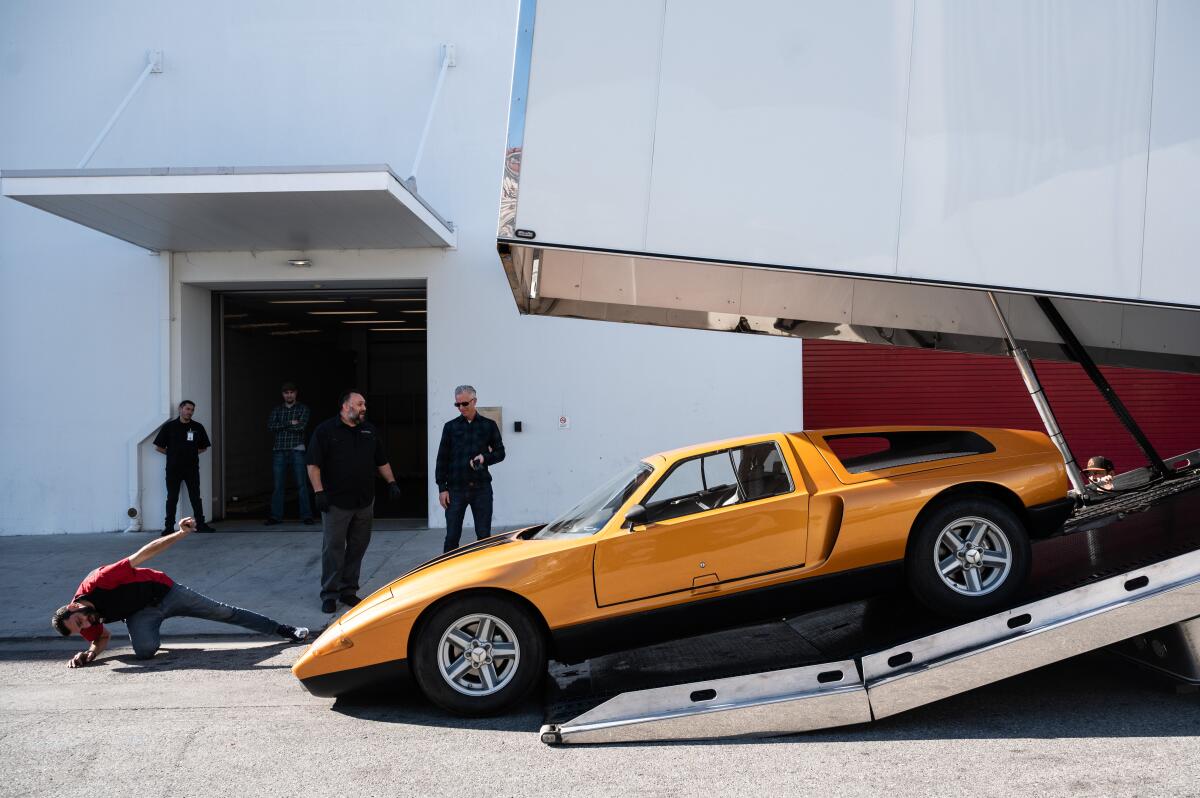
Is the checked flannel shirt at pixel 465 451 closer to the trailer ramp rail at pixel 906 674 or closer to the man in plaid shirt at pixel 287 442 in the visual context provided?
the trailer ramp rail at pixel 906 674

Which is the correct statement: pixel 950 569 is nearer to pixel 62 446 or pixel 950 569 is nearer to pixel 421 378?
pixel 62 446

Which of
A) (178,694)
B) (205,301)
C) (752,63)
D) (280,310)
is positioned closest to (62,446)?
(205,301)

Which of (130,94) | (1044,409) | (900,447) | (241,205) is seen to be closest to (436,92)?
(241,205)

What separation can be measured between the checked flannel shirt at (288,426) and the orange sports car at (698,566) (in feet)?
25.6

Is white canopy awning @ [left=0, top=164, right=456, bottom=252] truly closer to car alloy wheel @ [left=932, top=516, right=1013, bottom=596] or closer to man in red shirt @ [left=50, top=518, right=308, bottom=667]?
man in red shirt @ [left=50, top=518, right=308, bottom=667]

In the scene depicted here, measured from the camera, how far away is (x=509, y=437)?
37.9 feet

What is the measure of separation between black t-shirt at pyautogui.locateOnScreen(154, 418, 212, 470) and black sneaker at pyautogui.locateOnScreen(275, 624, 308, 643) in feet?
17.9

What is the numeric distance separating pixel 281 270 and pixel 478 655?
8515 mm

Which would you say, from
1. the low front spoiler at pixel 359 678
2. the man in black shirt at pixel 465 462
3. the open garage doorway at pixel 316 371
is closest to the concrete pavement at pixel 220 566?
the man in black shirt at pixel 465 462

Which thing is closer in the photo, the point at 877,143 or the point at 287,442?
the point at 877,143

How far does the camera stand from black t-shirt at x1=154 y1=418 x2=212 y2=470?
11.3m

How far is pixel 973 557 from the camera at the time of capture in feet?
16.6

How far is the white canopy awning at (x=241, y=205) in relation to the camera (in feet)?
30.1

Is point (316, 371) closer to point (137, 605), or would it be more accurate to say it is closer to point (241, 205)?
point (241, 205)
